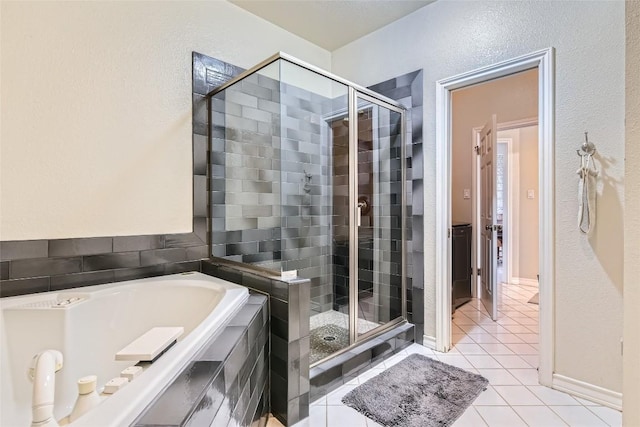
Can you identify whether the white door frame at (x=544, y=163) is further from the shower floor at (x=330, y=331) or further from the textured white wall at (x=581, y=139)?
the shower floor at (x=330, y=331)

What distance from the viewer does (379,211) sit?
261 cm

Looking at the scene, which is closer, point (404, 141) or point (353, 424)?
point (353, 424)

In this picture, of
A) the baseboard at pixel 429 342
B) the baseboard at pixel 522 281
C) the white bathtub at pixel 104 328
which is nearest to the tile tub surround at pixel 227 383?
the white bathtub at pixel 104 328

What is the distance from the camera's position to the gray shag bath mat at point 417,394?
154 centimetres

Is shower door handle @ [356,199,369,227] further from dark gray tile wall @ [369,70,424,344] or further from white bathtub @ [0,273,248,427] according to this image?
white bathtub @ [0,273,248,427]

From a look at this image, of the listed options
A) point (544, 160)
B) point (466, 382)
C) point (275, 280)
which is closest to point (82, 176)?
point (275, 280)

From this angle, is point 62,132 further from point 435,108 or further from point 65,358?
point 435,108

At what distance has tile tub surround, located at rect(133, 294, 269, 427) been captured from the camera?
2.46 ft

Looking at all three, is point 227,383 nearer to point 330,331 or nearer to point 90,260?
point 90,260

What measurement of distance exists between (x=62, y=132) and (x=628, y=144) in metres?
2.31

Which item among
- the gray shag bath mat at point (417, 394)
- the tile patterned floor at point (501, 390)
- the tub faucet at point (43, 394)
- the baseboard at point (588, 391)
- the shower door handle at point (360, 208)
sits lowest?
the tile patterned floor at point (501, 390)

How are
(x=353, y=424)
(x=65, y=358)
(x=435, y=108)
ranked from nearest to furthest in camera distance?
(x=65, y=358) < (x=353, y=424) < (x=435, y=108)

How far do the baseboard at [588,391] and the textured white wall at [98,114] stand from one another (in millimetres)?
2451

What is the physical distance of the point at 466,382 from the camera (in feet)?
6.05
